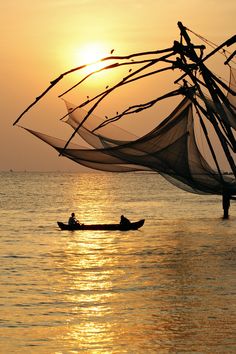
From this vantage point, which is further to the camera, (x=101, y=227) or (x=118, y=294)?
(x=101, y=227)

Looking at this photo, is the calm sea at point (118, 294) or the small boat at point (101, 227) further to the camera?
the small boat at point (101, 227)

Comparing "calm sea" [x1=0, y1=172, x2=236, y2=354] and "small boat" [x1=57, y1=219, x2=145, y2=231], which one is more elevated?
"small boat" [x1=57, y1=219, x2=145, y2=231]

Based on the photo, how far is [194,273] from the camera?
2048 centimetres

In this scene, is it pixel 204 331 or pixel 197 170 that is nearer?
pixel 204 331

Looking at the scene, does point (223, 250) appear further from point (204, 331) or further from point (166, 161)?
point (204, 331)

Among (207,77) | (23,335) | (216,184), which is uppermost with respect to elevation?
(207,77)

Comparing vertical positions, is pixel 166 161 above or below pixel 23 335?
above

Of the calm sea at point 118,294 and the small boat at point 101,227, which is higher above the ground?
the small boat at point 101,227

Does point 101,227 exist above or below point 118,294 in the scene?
above

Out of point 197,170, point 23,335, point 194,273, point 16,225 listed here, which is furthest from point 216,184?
point 16,225

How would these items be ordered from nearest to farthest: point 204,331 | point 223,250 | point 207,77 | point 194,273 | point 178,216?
point 207,77 → point 204,331 → point 194,273 → point 223,250 → point 178,216

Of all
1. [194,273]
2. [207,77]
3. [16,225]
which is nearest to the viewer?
[207,77]

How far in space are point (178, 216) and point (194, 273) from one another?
30.3m

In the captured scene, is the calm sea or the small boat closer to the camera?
the calm sea
